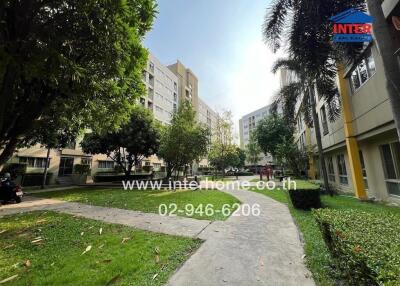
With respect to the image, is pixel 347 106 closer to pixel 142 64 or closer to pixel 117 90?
pixel 142 64

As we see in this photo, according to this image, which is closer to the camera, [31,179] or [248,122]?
[31,179]

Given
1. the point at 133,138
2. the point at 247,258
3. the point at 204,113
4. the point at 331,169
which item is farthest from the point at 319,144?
the point at 204,113

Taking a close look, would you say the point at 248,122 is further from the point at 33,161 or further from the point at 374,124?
the point at 374,124

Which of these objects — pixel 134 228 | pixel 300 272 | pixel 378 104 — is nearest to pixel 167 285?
pixel 300 272

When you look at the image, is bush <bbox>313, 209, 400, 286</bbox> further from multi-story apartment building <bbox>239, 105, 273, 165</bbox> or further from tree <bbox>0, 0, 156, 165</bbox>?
multi-story apartment building <bbox>239, 105, 273, 165</bbox>

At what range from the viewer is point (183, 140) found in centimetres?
1855

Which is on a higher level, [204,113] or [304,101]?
[204,113]

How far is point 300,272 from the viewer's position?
3875 millimetres

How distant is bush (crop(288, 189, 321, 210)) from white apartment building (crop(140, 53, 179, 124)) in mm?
33188

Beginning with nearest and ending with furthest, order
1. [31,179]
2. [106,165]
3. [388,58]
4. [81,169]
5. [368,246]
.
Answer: [368,246]
[388,58]
[31,179]
[81,169]
[106,165]

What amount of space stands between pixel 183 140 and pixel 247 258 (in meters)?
14.5

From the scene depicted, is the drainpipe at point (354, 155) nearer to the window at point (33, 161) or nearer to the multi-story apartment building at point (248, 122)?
the window at point (33, 161)

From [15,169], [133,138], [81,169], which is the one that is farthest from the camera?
[81,169]

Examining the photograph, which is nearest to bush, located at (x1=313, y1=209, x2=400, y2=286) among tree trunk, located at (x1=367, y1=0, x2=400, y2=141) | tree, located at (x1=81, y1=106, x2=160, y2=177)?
tree trunk, located at (x1=367, y1=0, x2=400, y2=141)
